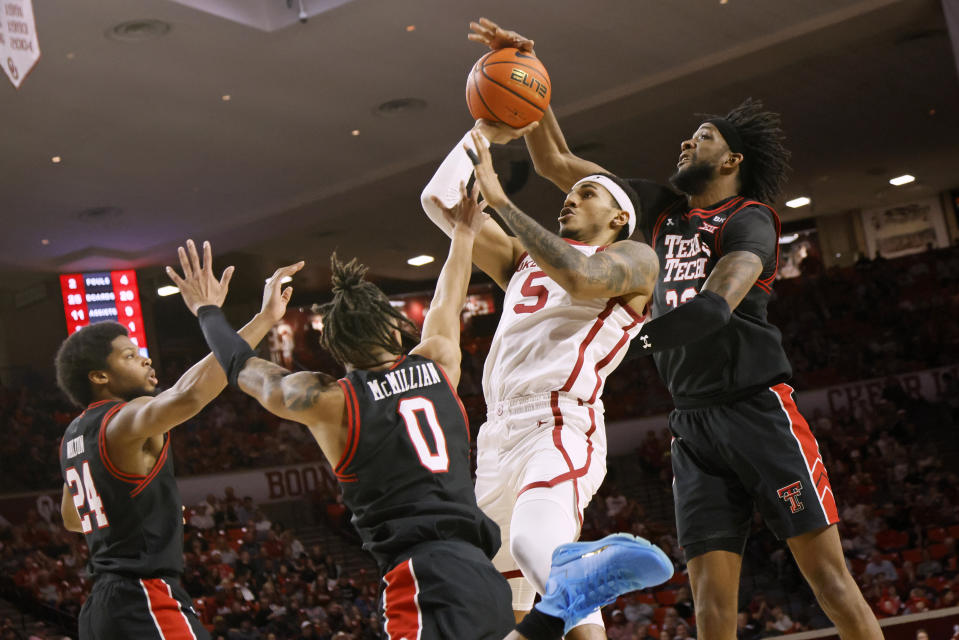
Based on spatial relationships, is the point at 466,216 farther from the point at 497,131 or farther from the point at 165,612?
the point at 165,612

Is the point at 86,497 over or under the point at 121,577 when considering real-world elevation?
over

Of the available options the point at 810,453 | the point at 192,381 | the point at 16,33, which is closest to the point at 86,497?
the point at 192,381

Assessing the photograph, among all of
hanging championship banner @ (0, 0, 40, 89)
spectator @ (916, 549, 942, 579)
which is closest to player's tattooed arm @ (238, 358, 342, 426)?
hanging championship banner @ (0, 0, 40, 89)

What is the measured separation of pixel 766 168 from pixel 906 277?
59.2 feet

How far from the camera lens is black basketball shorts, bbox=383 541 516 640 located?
3.04 m

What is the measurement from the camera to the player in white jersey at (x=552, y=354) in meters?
3.64

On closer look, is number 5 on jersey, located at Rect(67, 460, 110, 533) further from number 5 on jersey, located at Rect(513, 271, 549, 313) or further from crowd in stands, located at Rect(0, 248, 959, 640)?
crowd in stands, located at Rect(0, 248, 959, 640)

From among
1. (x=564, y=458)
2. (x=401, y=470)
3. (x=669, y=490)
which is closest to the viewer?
(x=401, y=470)

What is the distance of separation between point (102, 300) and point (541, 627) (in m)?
16.1

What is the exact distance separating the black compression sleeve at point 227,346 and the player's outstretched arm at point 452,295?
22.7 inches

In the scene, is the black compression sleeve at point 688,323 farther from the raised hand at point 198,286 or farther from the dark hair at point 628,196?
the raised hand at point 198,286

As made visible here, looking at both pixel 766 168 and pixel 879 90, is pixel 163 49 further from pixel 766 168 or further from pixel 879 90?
pixel 879 90

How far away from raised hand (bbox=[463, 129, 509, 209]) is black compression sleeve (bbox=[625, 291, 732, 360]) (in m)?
→ 0.76

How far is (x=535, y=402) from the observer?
3.86m
